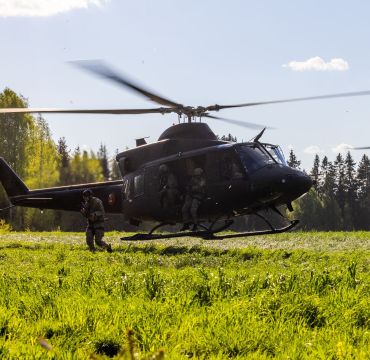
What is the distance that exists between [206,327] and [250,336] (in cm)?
49

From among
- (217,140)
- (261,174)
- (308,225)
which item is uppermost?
(217,140)

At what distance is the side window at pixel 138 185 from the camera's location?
15.9 meters

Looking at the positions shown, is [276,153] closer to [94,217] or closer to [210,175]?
[210,175]

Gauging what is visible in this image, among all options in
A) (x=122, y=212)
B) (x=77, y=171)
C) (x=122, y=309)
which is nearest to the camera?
(x=122, y=309)

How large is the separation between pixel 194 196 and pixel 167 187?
2.78ft

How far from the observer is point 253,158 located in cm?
1427

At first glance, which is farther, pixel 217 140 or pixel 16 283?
pixel 217 140

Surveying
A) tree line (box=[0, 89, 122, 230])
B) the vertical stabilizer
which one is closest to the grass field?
the vertical stabilizer

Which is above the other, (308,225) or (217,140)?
(217,140)

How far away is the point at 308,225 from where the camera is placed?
96375mm

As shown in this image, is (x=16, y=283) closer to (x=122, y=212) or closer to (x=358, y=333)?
(x=358, y=333)

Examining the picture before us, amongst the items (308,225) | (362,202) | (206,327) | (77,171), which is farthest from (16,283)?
(362,202)

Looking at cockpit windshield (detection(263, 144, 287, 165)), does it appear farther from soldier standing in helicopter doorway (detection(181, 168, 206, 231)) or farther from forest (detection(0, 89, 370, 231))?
forest (detection(0, 89, 370, 231))

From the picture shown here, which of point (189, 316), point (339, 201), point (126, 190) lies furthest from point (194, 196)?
point (339, 201)
